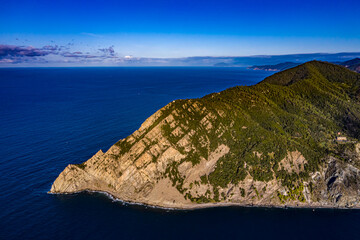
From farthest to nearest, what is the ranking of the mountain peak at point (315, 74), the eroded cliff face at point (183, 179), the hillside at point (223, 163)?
1. the mountain peak at point (315, 74)
2. the hillside at point (223, 163)
3. the eroded cliff face at point (183, 179)

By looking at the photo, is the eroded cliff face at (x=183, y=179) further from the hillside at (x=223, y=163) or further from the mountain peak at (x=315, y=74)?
the mountain peak at (x=315, y=74)

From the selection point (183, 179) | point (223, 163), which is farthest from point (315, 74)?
point (183, 179)

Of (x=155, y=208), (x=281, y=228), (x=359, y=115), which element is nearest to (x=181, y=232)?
(x=155, y=208)

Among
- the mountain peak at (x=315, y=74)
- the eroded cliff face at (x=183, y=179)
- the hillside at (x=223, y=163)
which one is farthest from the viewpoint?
the mountain peak at (x=315, y=74)

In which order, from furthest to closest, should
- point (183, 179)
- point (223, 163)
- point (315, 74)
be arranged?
point (315, 74) < point (223, 163) < point (183, 179)

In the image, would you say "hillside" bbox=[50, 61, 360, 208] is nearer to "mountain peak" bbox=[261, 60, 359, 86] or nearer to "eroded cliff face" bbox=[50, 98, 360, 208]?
"eroded cliff face" bbox=[50, 98, 360, 208]

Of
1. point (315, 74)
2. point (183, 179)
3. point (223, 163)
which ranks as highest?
point (315, 74)

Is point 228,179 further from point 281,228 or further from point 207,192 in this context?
point 281,228

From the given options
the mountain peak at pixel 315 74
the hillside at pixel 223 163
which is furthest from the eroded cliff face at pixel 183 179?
the mountain peak at pixel 315 74

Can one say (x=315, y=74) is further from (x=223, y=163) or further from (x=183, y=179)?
(x=183, y=179)
